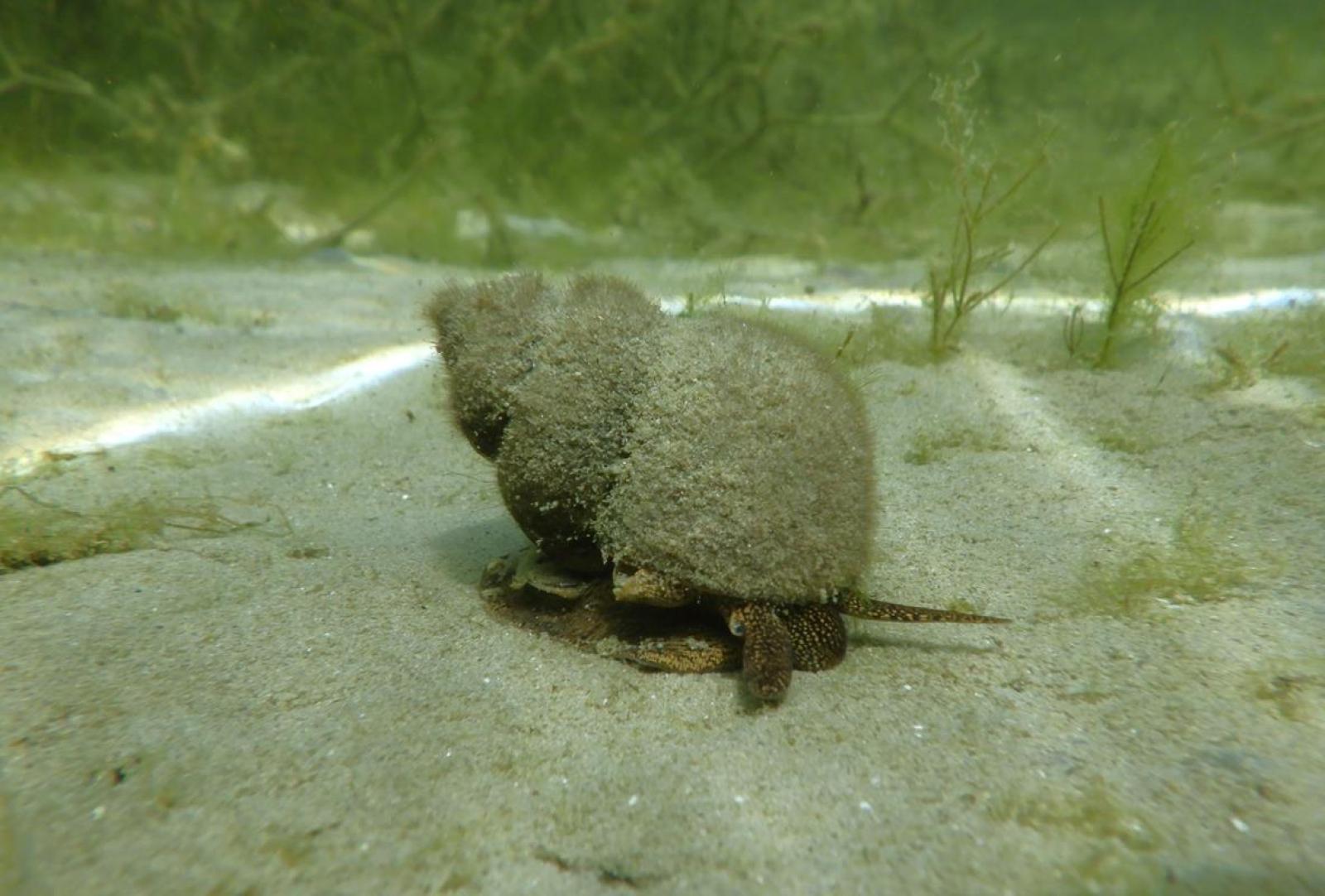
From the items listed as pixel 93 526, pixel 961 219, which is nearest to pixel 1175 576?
pixel 961 219

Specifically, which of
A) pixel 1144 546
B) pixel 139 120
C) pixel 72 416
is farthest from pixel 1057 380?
pixel 139 120

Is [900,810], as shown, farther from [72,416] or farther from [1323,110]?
[1323,110]

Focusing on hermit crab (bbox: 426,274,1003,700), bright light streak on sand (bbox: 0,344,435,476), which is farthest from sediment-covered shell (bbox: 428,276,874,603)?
bright light streak on sand (bbox: 0,344,435,476)

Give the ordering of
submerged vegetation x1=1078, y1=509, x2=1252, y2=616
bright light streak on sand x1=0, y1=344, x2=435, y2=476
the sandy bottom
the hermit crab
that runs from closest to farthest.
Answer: the sandy bottom < the hermit crab < submerged vegetation x1=1078, y1=509, x2=1252, y2=616 < bright light streak on sand x1=0, y1=344, x2=435, y2=476

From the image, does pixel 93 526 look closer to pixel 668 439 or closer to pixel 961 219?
pixel 668 439

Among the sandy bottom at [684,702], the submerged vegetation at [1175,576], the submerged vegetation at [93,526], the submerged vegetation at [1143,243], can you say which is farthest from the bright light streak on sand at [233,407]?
the submerged vegetation at [1143,243]

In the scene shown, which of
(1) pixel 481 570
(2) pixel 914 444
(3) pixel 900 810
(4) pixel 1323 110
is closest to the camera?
(3) pixel 900 810

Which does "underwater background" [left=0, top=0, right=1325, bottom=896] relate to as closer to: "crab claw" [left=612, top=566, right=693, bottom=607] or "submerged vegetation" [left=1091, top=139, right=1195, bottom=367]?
"submerged vegetation" [left=1091, top=139, right=1195, bottom=367]
